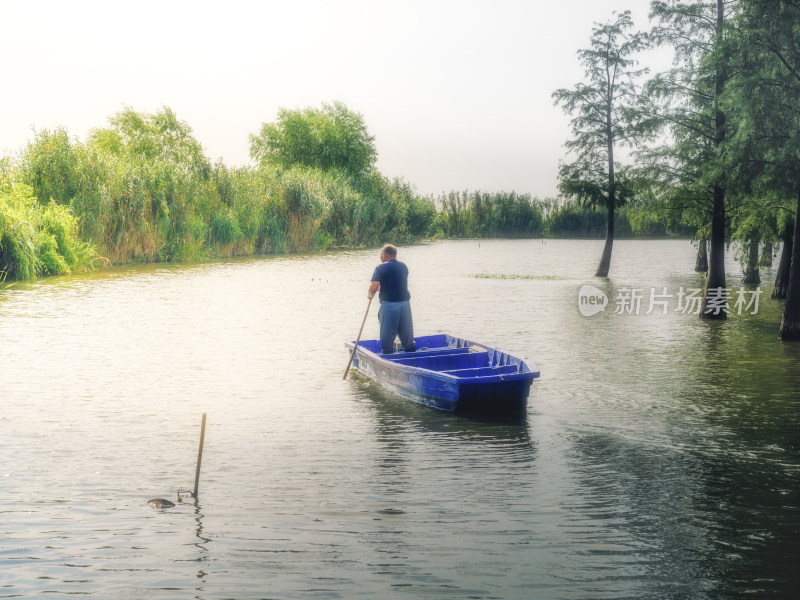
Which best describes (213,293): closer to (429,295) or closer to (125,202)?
(429,295)

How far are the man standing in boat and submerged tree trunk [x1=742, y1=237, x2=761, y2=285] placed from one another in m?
19.8

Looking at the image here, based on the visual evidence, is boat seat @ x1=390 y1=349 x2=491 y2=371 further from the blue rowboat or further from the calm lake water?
the calm lake water

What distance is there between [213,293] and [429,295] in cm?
719

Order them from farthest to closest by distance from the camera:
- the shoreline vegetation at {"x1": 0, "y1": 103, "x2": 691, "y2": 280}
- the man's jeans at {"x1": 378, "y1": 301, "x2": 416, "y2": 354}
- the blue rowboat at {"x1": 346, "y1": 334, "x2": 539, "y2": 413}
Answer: the shoreline vegetation at {"x1": 0, "y1": 103, "x2": 691, "y2": 280}, the man's jeans at {"x1": 378, "y1": 301, "x2": 416, "y2": 354}, the blue rowboat at {"x1": 346, "y1": 334, "x2": 539, "y2": 413}

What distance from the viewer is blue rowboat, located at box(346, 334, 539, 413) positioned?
422 inches

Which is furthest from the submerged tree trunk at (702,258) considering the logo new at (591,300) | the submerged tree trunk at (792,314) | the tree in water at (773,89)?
the tree in water at (773,89)


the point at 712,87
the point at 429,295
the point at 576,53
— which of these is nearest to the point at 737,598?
the point at 712,87

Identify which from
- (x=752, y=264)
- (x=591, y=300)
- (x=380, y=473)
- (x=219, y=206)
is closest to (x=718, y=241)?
(x=591, y=300)

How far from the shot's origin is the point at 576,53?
37.5 meters

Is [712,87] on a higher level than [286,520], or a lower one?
higher

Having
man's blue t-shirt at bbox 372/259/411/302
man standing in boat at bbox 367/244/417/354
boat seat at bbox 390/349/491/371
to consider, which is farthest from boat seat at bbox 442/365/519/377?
man's blue t-shirt at bbox 372/259/411/302

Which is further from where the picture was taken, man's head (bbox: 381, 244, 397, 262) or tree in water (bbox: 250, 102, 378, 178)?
tree in water (bbox: 250, 102, 378, 178)

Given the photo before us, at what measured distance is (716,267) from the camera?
22.6 m

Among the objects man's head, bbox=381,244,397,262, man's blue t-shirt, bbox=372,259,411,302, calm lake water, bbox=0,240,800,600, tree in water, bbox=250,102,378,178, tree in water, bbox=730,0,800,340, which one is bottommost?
calm lake water, bbox=0,240,800,600
